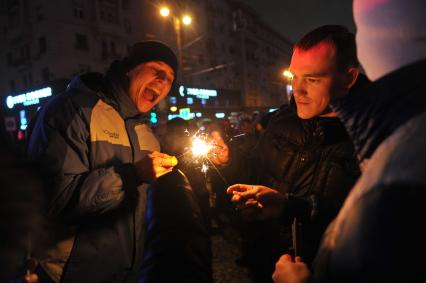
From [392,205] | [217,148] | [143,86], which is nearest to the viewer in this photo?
[392,205]

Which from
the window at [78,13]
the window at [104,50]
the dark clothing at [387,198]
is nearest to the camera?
the dark clothing at [387,198]

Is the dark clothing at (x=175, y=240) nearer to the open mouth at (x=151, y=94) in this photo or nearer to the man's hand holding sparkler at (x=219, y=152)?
the open mouth at (x=151, y=94)

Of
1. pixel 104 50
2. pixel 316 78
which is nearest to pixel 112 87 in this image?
pixel 316 78

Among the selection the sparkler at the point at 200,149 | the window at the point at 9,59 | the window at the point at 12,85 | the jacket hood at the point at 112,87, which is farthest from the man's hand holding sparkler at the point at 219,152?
the window at the point at 9,59

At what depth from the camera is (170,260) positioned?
820mm

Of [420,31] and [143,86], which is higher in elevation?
[143,86]

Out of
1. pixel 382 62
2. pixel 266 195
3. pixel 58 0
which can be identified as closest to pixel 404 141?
pixel 382 62

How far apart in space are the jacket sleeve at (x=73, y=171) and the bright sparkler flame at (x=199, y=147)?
2.63 ft

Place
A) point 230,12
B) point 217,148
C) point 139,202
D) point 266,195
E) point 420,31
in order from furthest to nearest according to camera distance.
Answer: point 230,12 → point 217,148 → point 139,202 → point 266,195 → point 420,31

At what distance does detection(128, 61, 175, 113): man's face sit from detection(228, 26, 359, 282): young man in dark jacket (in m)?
1.43

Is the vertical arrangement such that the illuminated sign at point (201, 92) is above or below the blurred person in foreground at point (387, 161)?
above

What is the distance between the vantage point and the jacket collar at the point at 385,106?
0.90 meters

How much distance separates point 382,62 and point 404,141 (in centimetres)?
33

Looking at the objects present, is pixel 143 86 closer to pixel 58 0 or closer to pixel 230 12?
pixel 58 0
